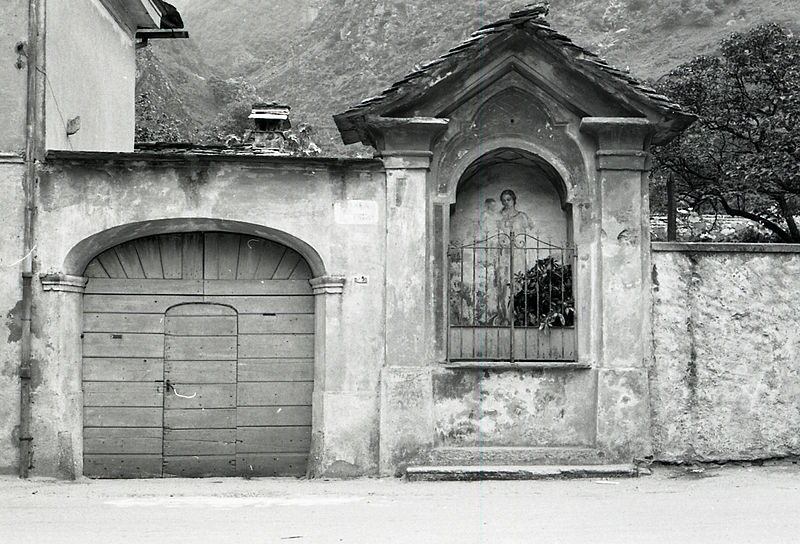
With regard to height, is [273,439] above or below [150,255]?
below

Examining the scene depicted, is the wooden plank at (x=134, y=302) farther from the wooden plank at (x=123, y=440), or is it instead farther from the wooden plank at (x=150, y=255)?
the wooden plank at (x=123, y=440)

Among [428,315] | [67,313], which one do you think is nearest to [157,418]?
[67,313]

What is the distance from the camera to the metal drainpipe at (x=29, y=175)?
397 inches

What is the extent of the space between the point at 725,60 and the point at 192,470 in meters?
15.7

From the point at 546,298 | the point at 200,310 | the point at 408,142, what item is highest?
the point at 408,142

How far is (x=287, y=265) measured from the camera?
1087cm

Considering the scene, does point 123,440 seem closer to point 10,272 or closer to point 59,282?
point 59,282

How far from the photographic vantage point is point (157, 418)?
1065 cm

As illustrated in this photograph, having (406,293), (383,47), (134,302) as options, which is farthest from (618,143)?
(383,47)

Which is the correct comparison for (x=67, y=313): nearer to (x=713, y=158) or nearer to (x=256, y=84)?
(x=713, y=158)

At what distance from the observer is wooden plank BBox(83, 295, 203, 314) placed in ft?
35.0

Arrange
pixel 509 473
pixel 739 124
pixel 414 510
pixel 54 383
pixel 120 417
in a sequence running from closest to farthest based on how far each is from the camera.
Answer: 1. pixel 414 510
2. pixel 509 473
3. pixel 54 383
4. pixel 120 417
5. pixel 739 124

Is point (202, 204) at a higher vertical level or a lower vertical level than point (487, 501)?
higher

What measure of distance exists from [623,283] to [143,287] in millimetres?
5259
